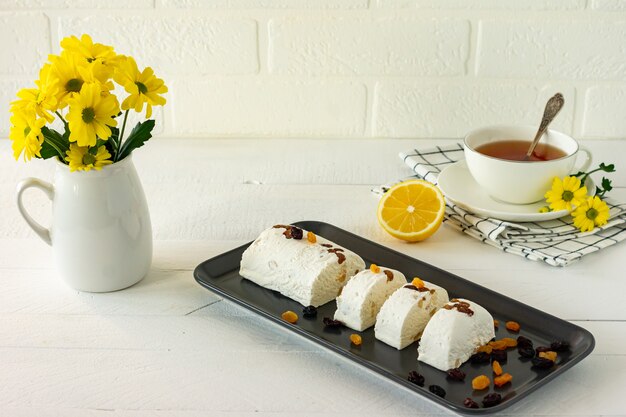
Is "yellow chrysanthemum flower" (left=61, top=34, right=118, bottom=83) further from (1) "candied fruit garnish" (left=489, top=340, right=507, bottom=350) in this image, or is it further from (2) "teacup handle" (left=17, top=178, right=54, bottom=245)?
(1) "candied fruit garnish" (left=489, top=340, right=507, bottom=350)

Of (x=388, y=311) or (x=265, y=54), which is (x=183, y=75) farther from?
(x=388, y=311)

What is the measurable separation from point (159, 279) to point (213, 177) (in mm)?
461

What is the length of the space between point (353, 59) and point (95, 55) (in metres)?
0.86

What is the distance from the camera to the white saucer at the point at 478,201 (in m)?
1.53

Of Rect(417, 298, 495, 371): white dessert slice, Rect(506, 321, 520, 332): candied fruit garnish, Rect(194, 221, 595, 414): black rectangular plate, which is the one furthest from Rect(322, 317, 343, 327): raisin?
Rect(506, 321, 520, 332): candied fruit garnish

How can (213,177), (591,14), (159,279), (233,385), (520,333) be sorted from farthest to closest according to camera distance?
(591,14) < (213,177) < (159,279) < (520,333) < (233,385)

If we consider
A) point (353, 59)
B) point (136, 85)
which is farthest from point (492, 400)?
point (353, 59)

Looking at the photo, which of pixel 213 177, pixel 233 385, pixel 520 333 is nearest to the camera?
pixel 233 385

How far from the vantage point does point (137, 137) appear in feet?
4.23

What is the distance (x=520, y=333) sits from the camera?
1225 millimetres

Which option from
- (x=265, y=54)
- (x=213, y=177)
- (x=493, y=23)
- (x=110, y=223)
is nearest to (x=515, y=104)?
(x=493, y=23)

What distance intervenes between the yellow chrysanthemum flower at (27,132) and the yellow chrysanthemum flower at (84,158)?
5 centimetres

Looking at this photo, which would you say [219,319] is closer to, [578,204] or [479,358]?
[479,358]

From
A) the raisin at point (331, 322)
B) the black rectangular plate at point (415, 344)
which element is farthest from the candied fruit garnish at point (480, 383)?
the raisin at point (331, 322)
